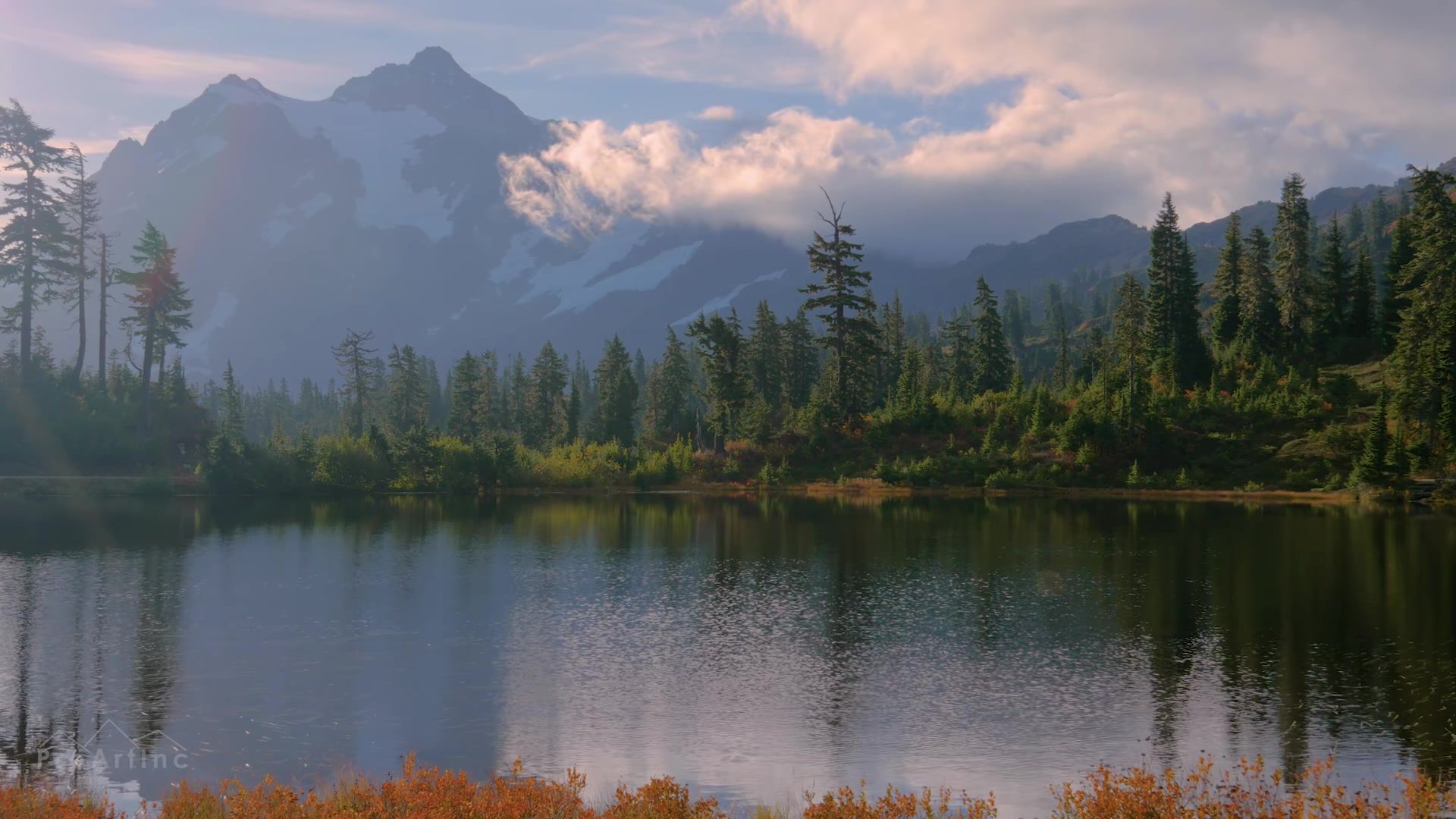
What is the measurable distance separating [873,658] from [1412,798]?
15515 mm

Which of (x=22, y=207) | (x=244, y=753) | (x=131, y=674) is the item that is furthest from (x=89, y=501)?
(x=244, y=753)

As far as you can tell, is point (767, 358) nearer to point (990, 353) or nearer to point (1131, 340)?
point (990, 353)

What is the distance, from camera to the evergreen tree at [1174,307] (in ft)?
332

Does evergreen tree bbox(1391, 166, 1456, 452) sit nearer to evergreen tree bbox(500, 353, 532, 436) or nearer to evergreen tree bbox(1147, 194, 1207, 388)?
evergreen tree bbox(1147, 194, 1207, 388)

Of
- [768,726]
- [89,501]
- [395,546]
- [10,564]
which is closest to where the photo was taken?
[768,726]

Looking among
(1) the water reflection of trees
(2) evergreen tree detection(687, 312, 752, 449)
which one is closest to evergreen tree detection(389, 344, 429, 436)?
(2) evergreen tree detection(687, 312, 752, 449)

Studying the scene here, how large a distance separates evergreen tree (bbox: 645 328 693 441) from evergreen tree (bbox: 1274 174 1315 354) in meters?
66.4

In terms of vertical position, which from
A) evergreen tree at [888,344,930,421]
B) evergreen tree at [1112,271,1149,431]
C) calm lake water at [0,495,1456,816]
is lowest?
calm lake water at [0,495,1456,816]

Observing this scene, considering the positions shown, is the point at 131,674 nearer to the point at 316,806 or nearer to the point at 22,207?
the point at 316,806

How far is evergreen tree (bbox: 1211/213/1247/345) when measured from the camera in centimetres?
10694

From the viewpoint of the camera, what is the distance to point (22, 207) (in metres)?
93.6

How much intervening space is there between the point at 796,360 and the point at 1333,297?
60.7 m

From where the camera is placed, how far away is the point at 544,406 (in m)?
130

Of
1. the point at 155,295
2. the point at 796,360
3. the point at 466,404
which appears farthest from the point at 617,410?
the point at 155,295
